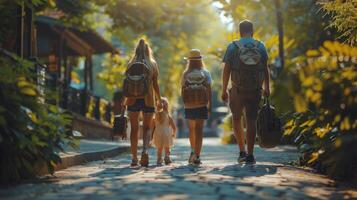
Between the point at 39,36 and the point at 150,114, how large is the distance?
54.8ft

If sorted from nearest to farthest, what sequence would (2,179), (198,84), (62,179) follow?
(2,179), (62,179), (198,84)

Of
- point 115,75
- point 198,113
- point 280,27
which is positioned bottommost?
point 198,113

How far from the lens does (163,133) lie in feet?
37.3

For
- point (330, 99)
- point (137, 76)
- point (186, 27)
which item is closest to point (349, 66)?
point (330, 99)

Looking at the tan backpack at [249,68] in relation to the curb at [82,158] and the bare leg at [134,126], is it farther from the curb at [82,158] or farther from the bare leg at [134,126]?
the curb at [82,158]

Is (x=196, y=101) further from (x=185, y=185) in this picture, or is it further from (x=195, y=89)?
(x=185, y=185)

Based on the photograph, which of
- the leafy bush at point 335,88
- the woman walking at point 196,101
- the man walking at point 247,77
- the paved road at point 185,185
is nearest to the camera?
the leafy bush at point 335,88

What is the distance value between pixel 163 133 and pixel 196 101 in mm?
873

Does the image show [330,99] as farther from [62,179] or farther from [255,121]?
[255,121]

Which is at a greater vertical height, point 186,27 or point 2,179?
point 186,27

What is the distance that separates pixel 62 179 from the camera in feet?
26.6

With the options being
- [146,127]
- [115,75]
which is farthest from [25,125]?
[115,75]

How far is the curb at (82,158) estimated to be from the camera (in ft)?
31.0

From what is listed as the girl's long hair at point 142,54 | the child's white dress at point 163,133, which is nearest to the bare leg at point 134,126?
the girl's long hair at point 142,54
